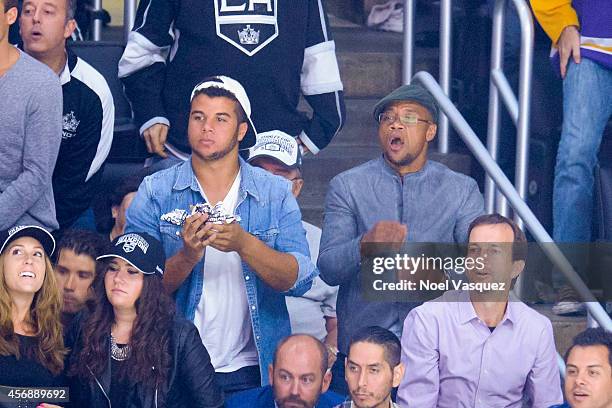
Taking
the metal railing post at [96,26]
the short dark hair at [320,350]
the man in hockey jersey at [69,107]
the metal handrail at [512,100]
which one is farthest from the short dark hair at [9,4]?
the metal handrail at [512,100]

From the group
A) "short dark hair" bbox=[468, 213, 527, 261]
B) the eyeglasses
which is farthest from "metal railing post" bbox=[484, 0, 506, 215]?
"short dark hair" bbox=[468, 213, 527, 261]

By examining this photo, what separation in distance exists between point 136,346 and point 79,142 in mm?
1032

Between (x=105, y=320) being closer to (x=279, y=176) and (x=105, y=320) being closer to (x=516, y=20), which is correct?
(x=279, y=176)

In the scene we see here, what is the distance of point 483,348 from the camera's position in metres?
5.04

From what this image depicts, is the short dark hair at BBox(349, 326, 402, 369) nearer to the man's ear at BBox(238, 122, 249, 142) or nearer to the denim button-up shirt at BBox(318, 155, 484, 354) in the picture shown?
the denim button-up shirt at BBox(318, 155, 484, 354)

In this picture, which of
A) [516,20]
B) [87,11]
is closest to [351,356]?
[516,20]

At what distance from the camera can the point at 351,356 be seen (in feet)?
16.0

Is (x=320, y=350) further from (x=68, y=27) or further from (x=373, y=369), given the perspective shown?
(x=68, y=27)

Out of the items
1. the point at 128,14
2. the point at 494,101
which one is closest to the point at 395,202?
the point at 494,101

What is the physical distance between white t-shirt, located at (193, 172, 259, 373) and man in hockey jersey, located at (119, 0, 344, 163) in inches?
26.4

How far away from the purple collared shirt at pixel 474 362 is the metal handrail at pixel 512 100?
0.70 meters

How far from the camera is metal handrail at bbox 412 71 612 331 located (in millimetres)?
5324

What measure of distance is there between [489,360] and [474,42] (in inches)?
78.7

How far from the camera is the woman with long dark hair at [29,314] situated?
15.6ft
